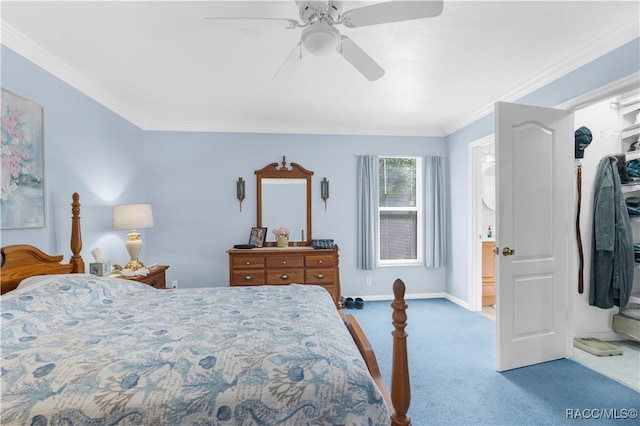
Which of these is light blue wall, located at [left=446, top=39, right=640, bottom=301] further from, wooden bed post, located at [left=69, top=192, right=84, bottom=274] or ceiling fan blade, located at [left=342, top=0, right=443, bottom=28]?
wooden bed post, located at [left=69, top=192, right=84, bottom=274]

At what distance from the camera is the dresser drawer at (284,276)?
394 cm

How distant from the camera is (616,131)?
3217 mm

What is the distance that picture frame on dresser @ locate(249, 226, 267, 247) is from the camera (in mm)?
4270

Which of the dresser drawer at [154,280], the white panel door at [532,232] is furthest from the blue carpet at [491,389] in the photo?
the dresser drawer at [154,280]

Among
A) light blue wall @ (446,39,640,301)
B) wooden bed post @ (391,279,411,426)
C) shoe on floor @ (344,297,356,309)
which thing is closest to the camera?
wooden bed post @ (391,279,411,426)

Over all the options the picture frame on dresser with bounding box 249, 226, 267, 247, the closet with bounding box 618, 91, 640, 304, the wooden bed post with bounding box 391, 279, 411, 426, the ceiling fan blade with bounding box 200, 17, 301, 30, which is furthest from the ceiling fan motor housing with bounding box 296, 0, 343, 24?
the closet with bounding box 618, 91, 640, 304

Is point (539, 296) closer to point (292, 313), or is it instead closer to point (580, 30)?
point (580, 30)

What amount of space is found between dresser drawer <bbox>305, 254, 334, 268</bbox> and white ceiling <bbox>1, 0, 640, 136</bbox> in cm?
181

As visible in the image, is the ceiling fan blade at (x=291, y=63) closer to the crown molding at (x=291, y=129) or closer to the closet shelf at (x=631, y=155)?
the crown molding at (x=291, y=129)

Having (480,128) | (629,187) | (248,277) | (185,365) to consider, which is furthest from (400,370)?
(480,128)

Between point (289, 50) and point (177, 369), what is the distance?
2.26 meters

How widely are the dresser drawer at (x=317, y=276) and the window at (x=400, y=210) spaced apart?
111 centimetres

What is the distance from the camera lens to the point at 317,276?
13.2 feet

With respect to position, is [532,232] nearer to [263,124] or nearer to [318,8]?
[318,8]
